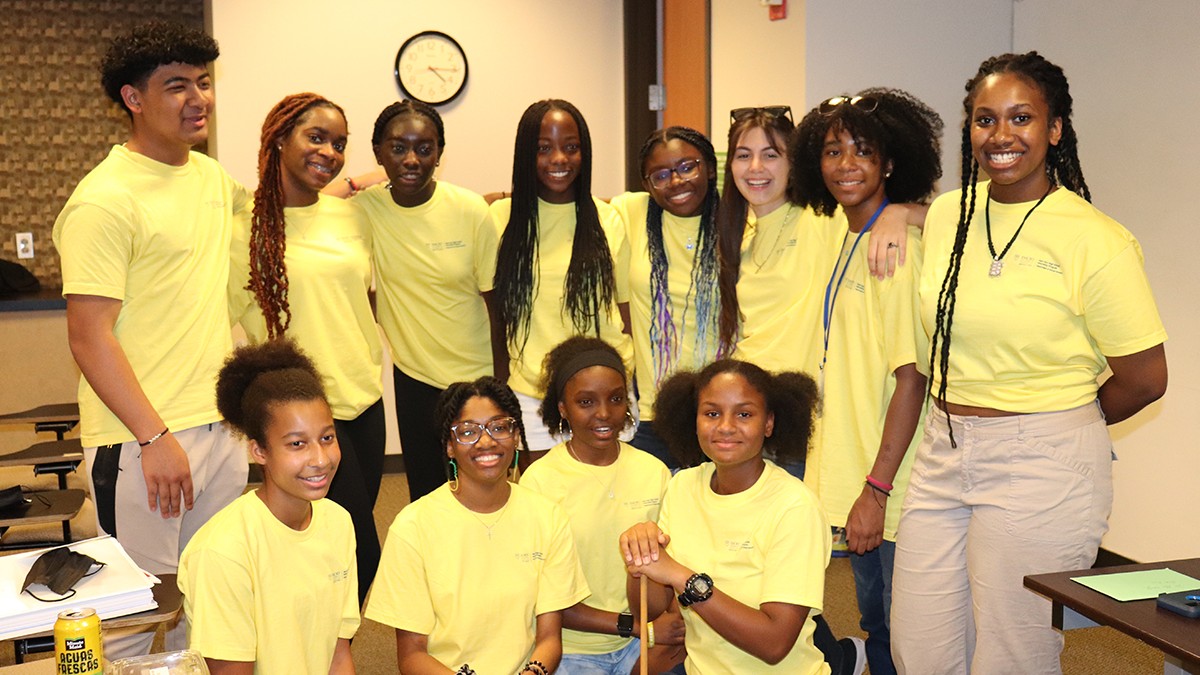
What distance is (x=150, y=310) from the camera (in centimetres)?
261

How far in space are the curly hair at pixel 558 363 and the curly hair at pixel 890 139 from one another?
71 centimetres

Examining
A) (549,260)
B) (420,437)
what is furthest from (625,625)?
(549,260)

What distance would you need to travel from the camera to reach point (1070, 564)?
2.28 meters

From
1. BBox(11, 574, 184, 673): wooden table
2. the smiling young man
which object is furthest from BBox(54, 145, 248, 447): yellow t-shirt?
BBox(11, 574, 184, 673): wooden table

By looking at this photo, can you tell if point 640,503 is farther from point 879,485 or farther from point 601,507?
→ point 879,485

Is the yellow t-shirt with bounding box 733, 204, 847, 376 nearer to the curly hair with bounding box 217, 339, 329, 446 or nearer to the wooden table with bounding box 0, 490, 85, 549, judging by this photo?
the curly hair with bounding box 217, 339, 329, 446

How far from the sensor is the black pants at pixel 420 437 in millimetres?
3332

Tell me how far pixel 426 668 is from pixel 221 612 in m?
0.50

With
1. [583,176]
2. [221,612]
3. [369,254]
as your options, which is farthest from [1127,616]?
[369,254]

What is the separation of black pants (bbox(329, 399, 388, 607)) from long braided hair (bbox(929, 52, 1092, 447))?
153 centimetres

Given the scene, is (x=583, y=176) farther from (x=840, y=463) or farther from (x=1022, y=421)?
(x=1022, y=421)

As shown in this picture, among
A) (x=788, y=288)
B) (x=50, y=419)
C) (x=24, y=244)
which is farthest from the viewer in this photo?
(x=24, y=244)

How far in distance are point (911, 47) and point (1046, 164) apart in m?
2.11

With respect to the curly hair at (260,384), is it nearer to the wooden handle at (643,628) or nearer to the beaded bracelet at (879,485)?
the wooden handle at (643,628)
